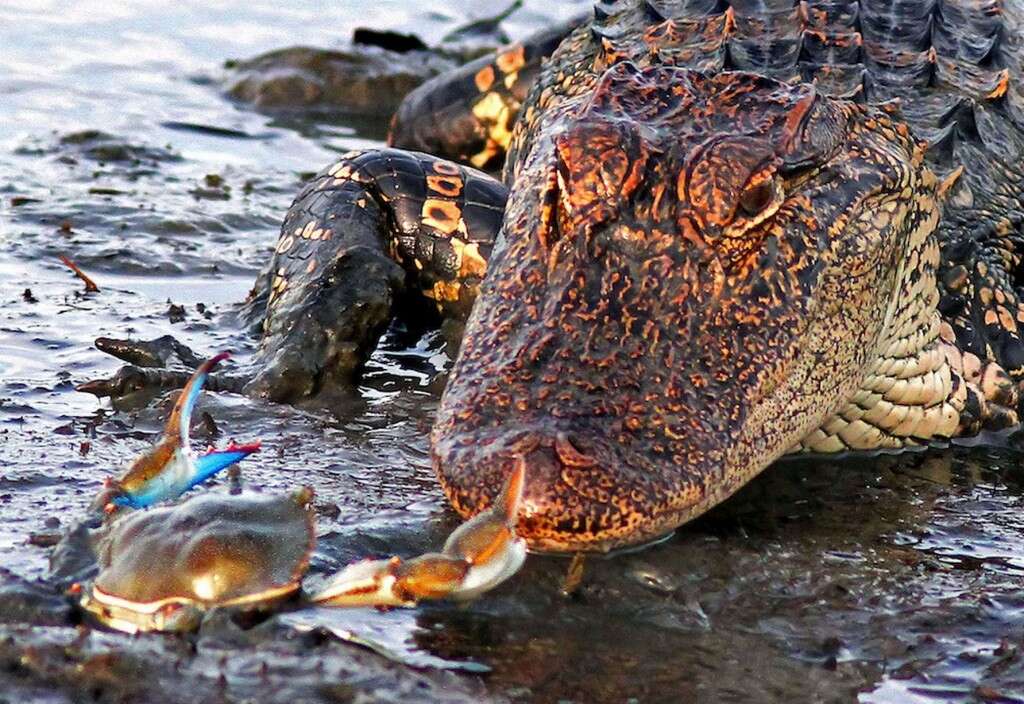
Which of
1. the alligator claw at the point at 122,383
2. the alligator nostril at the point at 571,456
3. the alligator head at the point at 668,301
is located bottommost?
the alligator claw at the point at 122,383

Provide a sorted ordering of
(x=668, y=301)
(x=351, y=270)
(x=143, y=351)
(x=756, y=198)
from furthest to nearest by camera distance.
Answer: (x=351, y=270) → (x=143, y=351) → (x=756, y=198) → (x=668, y=301)

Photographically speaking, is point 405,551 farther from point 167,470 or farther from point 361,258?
point 361,258

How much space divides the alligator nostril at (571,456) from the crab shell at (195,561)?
1.92 feet

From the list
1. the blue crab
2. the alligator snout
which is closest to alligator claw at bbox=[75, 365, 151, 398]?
the blue crab

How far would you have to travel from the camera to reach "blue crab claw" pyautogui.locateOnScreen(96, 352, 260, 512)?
13.7 feet

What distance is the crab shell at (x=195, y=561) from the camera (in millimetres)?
3768

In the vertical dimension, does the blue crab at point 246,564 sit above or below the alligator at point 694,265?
below

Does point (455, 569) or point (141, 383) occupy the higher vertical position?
point (455, 569)

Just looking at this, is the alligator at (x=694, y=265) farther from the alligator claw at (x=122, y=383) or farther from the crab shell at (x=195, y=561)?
the crab shell at (x=195, y=561)

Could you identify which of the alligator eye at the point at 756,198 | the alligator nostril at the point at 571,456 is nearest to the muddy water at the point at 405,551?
the alligator nostril at the point at 571,456

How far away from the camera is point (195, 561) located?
3766 mm

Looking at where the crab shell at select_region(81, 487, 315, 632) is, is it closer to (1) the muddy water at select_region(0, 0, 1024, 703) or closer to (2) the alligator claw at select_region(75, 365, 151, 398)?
(1) the muddy water at select_region(0, 0, 1024, 703)

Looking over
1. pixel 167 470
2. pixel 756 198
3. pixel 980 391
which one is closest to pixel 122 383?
pixel 167 470

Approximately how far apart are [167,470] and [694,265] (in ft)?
4.67
